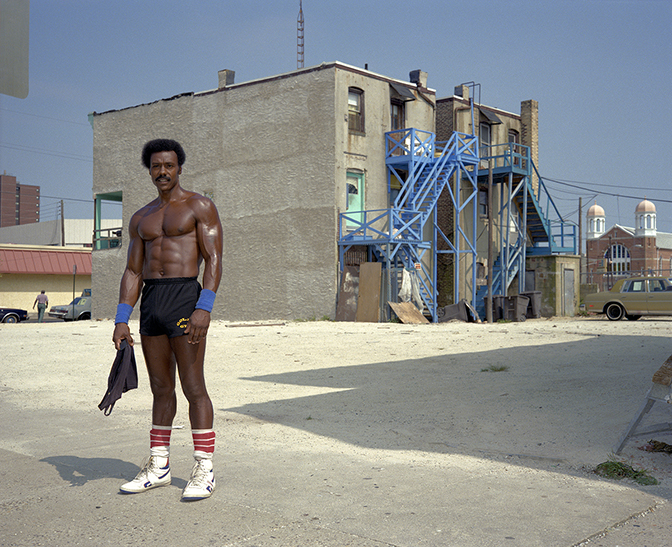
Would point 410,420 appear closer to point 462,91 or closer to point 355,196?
point 355,196

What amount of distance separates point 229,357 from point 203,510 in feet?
29.7

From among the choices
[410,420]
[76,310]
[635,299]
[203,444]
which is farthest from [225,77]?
[203,444]

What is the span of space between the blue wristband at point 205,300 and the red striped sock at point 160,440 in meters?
0.89

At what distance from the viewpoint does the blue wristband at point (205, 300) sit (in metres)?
4.48

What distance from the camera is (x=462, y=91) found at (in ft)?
106

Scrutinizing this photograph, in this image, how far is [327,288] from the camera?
25.4 metres

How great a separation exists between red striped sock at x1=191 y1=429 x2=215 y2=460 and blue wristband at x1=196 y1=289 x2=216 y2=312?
802mm

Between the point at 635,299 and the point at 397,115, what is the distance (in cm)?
1158

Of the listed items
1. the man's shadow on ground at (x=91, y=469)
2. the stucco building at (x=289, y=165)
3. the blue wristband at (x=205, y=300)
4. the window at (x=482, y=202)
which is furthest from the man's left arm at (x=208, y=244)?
the window at (x=482, y=202)

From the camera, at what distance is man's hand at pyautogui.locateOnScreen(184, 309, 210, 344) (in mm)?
4426

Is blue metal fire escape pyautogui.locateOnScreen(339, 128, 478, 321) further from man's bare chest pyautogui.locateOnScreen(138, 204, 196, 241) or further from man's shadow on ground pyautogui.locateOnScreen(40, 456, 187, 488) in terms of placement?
man's bare chest pyautogui.locateOnScreen(138, 204, 196, 241)

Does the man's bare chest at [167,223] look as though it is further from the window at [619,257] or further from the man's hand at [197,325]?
the window at [619,257]

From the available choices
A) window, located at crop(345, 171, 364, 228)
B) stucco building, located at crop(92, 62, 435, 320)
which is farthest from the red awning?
window, located at crop(345, 171, 364, 228)

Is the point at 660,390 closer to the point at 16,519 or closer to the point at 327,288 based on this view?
the point at 16,519
